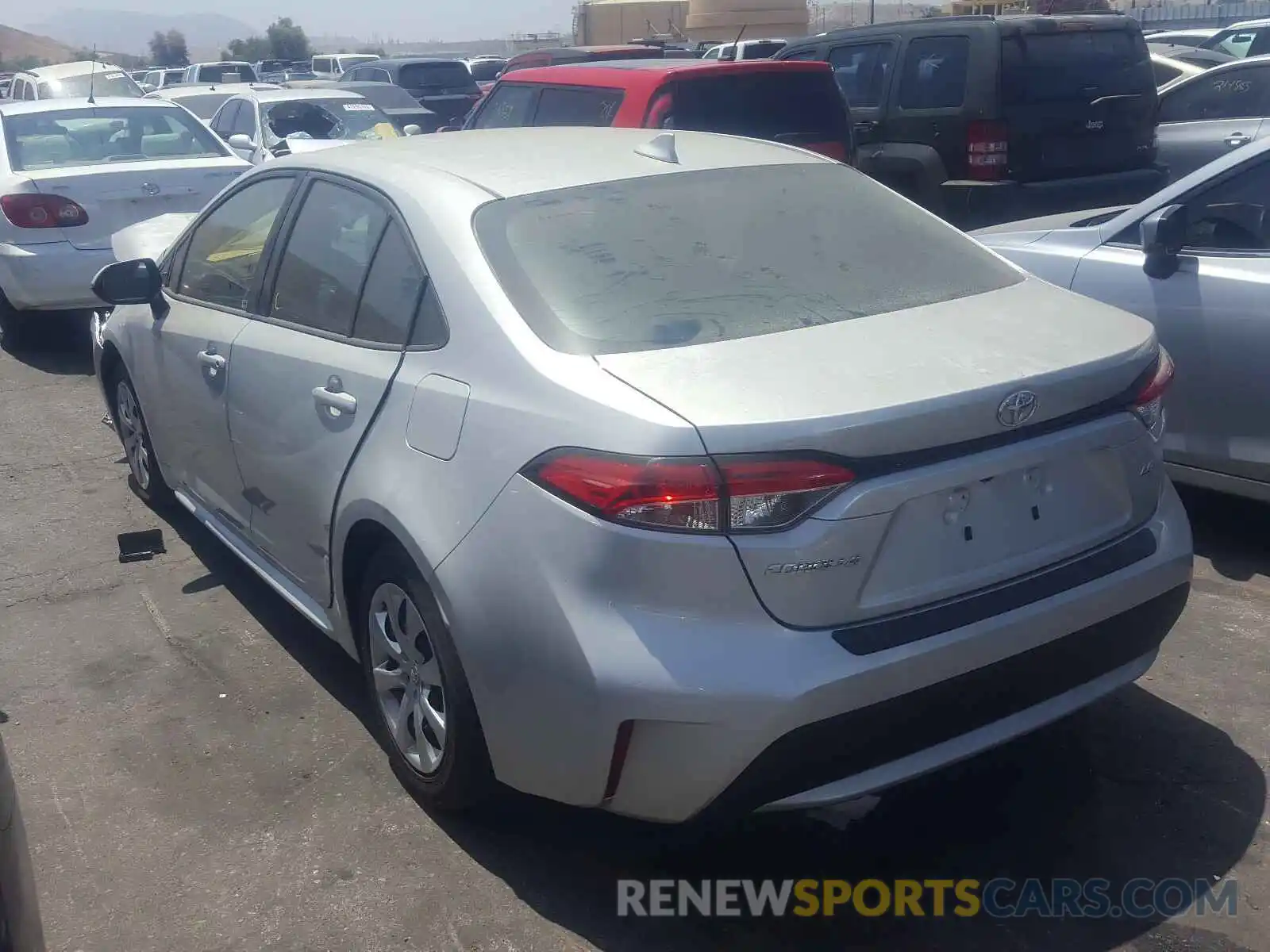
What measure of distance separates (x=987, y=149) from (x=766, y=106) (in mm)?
1659

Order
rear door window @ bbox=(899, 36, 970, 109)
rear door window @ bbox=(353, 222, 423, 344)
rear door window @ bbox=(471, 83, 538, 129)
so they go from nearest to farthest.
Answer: rear door window @ bbox=(353, 222, 423, 344), rear door window @ bbox=(471, 83, 538, 129), rear door window @ bbox=(899, 36, 970, 109)

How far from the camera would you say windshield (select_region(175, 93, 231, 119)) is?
16734 mm

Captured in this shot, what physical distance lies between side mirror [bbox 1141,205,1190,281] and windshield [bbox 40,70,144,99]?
50.1ft

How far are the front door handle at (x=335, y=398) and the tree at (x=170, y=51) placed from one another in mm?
60257

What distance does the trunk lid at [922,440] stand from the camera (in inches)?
101

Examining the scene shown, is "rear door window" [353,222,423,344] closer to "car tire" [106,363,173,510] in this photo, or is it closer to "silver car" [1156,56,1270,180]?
"car tire" [106,363,173,510]

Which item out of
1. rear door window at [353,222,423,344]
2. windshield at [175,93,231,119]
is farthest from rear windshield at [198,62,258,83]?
rear door window at [353,222,423,344]

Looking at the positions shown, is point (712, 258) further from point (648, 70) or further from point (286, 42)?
point (286, 42)

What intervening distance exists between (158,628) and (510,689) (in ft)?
7.39

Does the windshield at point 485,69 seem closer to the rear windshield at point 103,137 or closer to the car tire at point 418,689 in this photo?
the rear windshield at point 103,137

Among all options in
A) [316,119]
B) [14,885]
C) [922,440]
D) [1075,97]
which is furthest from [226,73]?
[14,885]

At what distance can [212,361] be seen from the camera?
4.26m

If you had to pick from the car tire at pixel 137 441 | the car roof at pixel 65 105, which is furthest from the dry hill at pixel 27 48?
the car tire at pixel 137 441

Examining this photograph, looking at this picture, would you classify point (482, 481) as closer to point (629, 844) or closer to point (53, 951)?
point (629, 844)
